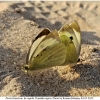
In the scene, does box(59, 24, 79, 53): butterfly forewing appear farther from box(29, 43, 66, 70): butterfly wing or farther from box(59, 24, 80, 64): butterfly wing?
box(29, 43, 66, 70): butterfly wing

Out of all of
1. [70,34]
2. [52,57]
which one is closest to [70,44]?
[70,34]

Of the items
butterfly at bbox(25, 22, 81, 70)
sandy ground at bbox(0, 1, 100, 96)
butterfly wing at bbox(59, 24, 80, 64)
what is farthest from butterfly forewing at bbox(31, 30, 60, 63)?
sandy ground at bbox(0, 1, 100, 96)

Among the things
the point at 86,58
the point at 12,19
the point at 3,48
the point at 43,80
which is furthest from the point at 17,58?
the point at 12,19

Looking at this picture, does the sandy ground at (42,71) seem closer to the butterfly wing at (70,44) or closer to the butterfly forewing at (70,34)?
the butterfly wing at (70,44)

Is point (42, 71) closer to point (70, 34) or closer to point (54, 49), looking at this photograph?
point (54, 49)

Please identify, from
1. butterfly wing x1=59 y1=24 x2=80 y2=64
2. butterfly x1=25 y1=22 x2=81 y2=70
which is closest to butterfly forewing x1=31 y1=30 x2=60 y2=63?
butterfly x1=25 y1=22 x2=81 y2=70

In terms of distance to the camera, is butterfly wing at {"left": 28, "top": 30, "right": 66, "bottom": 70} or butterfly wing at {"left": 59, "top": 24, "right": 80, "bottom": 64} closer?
butterfly wing at {"left": 28, "top": 30, "right": 66, "bottom": 70}

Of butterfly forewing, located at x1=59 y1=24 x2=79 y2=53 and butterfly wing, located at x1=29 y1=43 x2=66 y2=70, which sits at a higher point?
butterfly forewing, located at x1=59 y1=24 x2=79 y2=53
